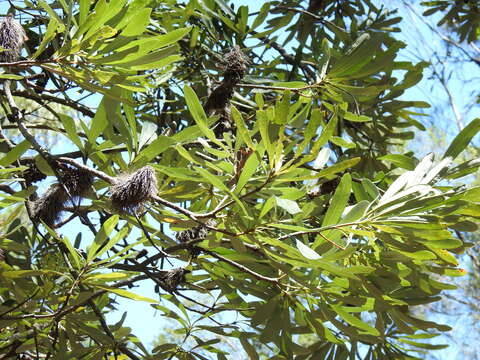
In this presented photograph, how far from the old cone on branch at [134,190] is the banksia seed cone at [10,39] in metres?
0.37

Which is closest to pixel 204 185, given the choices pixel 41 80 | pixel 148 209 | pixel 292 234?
pixel 148 209

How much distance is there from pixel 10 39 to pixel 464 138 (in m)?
0.88

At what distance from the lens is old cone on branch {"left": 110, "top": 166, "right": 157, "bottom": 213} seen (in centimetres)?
102

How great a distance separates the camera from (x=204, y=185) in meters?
1.19

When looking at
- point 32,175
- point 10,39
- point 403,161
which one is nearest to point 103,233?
point 32,175

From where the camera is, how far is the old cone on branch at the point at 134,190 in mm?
1016

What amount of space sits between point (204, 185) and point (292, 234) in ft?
0.84

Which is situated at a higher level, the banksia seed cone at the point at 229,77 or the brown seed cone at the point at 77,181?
the banksia seed cone at the point at 229,77

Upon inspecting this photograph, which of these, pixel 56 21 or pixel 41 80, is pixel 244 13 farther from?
pixel 56 21

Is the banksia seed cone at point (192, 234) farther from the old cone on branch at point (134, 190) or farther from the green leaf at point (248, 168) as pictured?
the green leaf at point (248, 168)

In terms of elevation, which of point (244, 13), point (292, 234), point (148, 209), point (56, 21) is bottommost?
point (292, 234)

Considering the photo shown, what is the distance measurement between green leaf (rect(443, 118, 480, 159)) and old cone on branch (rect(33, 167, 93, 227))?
0.68 metres

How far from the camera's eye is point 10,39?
Result: 1.20 metres

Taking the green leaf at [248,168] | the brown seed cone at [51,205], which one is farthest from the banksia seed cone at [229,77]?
the green leaf at [248,168]
